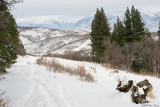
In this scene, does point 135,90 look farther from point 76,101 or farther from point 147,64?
point 147,64

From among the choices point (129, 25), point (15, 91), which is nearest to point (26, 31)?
point (129, 25)

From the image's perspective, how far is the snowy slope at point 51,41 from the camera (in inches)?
4259

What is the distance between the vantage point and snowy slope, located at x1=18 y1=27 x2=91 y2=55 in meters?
108

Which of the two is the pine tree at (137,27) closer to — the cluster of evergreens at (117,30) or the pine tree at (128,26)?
the cluster of evergreens at (117,30)

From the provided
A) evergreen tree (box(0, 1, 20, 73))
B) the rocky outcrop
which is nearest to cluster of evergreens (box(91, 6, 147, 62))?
evergreen tree (box(0, 1, 20, 73))

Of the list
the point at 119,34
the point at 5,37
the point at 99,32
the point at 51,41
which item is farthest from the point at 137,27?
the point at 51,41

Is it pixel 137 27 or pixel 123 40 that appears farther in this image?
pixel 123 40

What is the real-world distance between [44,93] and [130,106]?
2.76m

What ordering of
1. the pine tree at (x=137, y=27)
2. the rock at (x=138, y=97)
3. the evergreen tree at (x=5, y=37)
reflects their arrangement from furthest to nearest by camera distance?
the pine tree at (x=137, y=27) < the evergreen tree at (x=5, y=37) < the rock at (x=138, y=97)

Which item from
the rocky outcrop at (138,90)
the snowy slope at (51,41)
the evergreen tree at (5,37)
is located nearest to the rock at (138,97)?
the rocky outcrop at (138,90)

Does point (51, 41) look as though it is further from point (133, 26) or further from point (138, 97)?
point (138, 97)

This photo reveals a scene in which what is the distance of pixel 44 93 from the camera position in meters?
5.81

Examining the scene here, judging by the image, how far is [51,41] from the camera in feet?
447

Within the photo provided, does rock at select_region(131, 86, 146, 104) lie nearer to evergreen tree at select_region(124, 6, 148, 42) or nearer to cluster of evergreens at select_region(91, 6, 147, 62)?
cluster of evergreens at select_region(91, 6, 147, 62)
